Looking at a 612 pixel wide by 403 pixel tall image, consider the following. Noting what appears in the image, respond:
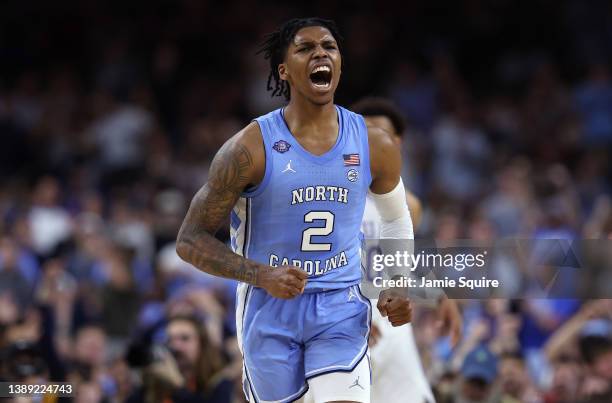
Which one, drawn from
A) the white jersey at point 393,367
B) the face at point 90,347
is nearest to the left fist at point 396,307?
the white jersey at point 393,367

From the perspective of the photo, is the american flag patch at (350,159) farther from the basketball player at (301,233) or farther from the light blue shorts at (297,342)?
the light blue shorts at (297,342)

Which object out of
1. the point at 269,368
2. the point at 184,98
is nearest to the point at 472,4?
the point at 184,98

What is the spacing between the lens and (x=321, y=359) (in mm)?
5867

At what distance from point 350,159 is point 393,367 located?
2070mm

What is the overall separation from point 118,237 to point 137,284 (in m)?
0.88

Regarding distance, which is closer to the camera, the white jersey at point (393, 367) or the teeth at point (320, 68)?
the teeth at point (320, 68)

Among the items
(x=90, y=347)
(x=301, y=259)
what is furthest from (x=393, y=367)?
(x=90, y=347)

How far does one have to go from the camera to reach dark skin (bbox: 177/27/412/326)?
5.71m

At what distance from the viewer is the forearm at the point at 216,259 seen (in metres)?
5.70

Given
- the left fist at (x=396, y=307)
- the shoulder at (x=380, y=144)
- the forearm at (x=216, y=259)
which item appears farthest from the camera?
the shoulder at (x=380, y=144)

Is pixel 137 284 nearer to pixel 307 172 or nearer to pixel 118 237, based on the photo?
pixel 118 237

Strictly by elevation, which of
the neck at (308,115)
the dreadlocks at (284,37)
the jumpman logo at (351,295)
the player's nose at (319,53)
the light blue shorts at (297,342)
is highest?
the dreadlocks at (284,37)

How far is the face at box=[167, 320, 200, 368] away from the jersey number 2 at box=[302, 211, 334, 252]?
286cm

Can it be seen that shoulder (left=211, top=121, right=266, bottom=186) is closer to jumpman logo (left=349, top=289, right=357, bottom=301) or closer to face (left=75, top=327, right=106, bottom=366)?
jumpman logo (left=349, top=289, right=357, bottom=301)
